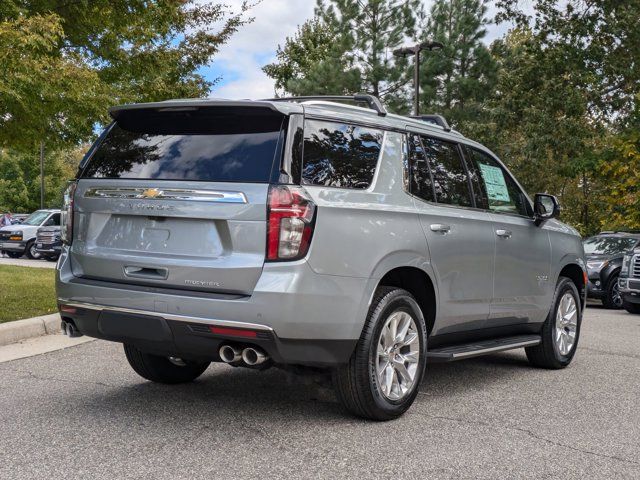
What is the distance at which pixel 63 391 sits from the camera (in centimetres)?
552

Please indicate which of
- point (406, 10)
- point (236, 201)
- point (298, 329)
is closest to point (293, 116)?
point (236, 201)

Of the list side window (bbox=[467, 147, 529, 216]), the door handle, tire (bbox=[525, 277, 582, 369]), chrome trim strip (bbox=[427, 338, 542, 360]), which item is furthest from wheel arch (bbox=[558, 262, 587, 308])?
the door handle

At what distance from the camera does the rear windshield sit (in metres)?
4.40

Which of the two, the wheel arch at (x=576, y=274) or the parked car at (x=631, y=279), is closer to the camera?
the wheel arch at (x=576, y=274)

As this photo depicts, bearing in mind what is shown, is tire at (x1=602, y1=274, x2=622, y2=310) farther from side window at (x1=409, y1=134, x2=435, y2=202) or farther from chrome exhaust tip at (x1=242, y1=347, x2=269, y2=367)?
chrome exhaust tip at (x1=242, y1=347, x2=269, y2=367)

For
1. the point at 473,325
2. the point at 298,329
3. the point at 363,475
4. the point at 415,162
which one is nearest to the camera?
the point at 363,475

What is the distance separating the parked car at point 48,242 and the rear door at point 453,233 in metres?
21.4

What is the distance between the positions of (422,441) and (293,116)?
1989 mm

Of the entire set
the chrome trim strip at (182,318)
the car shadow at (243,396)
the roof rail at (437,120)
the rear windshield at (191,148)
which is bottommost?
the car shadow at (243,396)

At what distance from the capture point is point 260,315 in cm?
415

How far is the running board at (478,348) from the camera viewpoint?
Answer: 17.2ft

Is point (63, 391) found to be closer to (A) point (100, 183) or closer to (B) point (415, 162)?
(A) point (100, 183)

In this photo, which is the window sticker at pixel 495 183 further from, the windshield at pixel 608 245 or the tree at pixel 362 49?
the tree at pixel 362 49

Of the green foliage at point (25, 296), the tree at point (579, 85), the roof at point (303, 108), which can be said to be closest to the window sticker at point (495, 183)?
the roof at point (303, 108)
